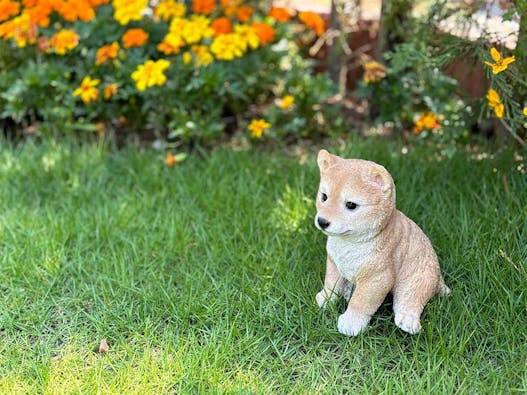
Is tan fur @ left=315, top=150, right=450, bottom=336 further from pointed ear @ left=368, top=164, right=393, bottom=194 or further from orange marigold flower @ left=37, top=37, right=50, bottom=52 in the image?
orange marigold flower @ left=37, top=37, right=50, bottom=52

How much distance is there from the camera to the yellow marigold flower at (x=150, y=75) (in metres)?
3.75

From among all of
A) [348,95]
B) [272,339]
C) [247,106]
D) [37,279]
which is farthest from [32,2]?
[272,339]

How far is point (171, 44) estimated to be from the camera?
155 inches

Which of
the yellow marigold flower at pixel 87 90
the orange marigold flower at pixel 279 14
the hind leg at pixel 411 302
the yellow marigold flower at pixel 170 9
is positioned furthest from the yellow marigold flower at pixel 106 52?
the hind leg at pixel 411 302

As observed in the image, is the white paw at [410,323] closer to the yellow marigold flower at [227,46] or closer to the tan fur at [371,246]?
the tan fur at [371,246]

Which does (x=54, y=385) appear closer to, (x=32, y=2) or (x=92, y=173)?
(x=92, y=173)

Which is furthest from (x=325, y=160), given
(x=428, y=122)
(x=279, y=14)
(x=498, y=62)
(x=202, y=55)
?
(x=279, y=14)

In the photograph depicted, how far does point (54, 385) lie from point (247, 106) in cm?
252

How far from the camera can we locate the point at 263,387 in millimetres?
2391

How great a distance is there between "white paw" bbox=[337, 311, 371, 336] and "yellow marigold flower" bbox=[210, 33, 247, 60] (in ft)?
6.15

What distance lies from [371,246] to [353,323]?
30 cm

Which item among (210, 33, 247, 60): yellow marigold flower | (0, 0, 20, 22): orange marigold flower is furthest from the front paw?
(0, 0, 20, 22): orange marigold flower

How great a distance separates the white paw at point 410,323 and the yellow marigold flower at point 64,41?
2479 millimetres

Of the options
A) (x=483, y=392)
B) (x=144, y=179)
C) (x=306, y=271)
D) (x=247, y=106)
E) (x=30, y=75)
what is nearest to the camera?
(x=483, y=392)
